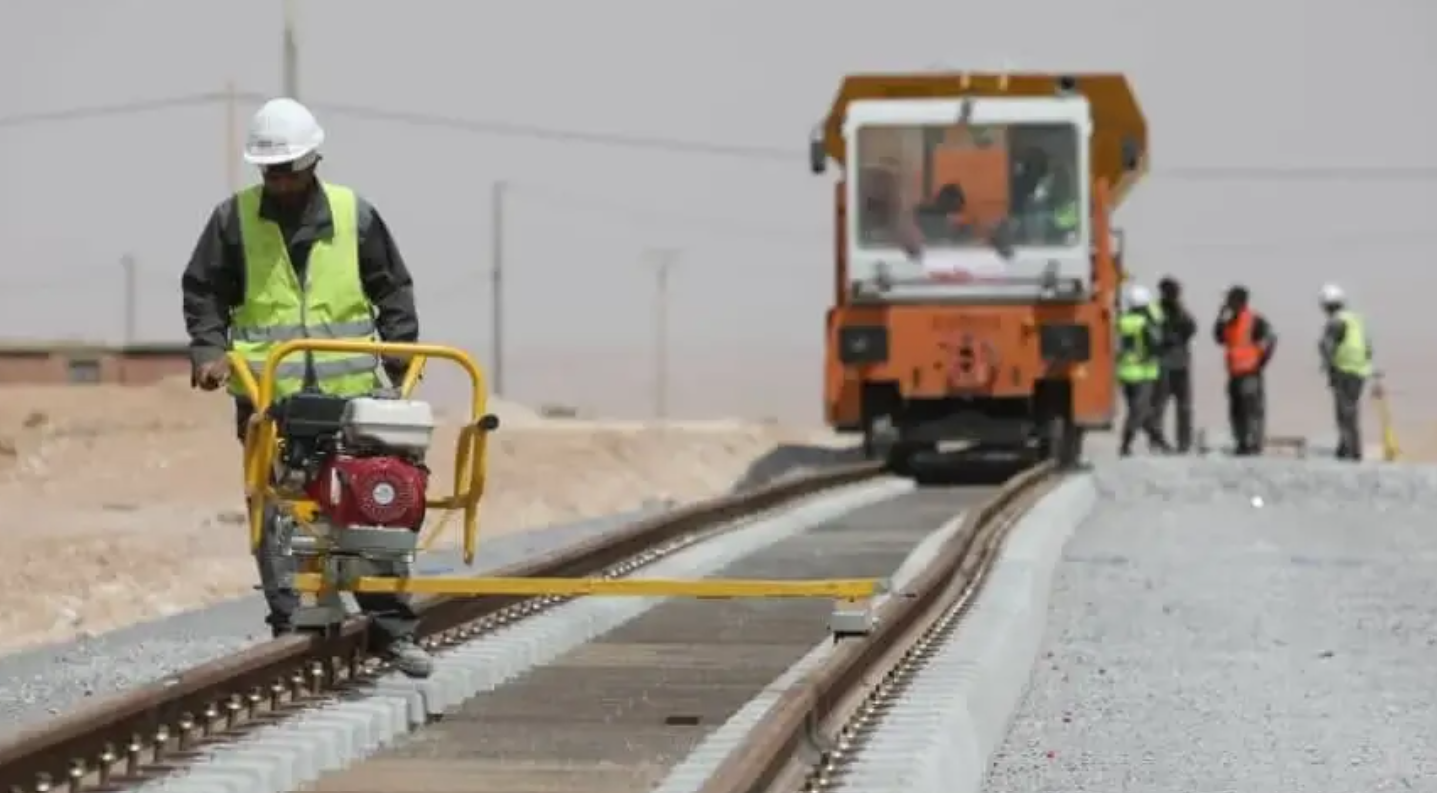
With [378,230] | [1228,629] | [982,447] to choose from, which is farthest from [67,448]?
[378,230]

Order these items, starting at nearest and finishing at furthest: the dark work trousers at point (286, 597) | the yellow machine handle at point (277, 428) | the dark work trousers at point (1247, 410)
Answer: the yellow machine handle at point (277, 428) → the dark work trousers at point (286, 597) → the dark work trousers at point (1247, 410)

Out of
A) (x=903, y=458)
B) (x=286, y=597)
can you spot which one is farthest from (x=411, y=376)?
(x=903, y=458)

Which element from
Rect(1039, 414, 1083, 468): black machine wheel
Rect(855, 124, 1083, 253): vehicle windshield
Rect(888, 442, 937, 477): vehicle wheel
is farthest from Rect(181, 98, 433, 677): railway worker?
Rect(888, 442, 937, 477): vehicle wheel

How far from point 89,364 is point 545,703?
45.1 metres

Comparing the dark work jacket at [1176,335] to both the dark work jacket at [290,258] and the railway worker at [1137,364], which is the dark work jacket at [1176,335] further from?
the dark work jacket at [290,258]

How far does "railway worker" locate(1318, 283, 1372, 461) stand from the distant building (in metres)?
24.3

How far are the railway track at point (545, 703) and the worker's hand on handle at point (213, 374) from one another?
809 mm

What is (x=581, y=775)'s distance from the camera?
8031 millimetres

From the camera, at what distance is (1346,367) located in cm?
3094

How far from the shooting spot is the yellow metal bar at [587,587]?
9.09 meters

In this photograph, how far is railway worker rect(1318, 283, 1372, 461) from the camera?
31.0m

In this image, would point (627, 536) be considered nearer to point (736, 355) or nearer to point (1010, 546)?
point (1010, 546)

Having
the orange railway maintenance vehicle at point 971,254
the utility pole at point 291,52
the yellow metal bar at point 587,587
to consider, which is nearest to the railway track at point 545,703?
the yellow metal bar at point 587,587

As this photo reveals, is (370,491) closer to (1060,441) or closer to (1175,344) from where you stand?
(1060,441)
